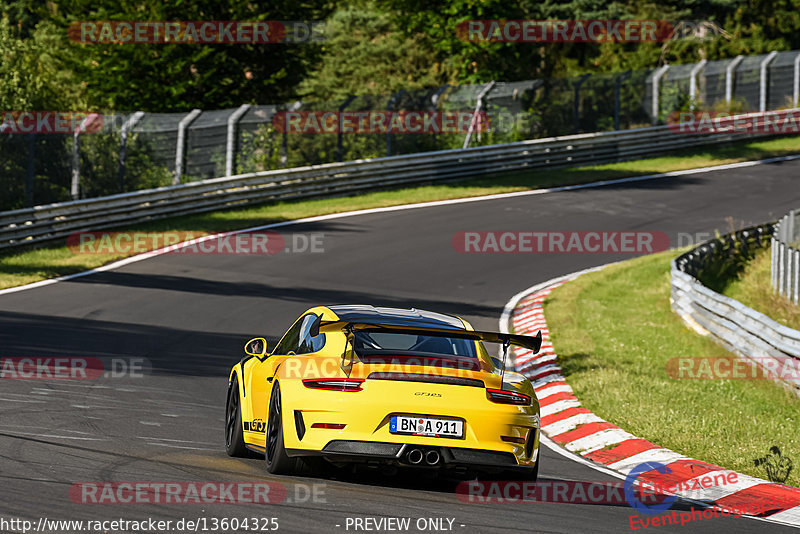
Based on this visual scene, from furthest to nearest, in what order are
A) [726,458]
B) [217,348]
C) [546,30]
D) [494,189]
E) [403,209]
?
[546,30] < [494,189] < [403,209] < [217,348] < [726,458]

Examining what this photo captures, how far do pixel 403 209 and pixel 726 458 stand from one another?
19.4 meters

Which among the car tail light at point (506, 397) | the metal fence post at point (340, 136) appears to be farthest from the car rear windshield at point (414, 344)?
the metal fence post at point (340, 136)

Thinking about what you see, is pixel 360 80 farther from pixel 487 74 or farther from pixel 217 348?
pixel 217 348

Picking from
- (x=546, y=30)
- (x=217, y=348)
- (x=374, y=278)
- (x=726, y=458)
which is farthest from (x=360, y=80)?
(x=726, y=458)

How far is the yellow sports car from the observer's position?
782cm

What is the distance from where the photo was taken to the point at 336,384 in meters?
7.98

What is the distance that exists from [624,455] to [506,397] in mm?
2799

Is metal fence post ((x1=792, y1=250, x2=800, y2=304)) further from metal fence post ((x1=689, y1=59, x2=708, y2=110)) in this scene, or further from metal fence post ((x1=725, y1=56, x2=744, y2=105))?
metal fence post ((x1=725, y1=56, x2=744, y2=105))

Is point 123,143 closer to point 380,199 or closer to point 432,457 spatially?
point 380,199

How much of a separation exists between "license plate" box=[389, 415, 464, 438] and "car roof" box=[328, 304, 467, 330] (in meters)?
0.94

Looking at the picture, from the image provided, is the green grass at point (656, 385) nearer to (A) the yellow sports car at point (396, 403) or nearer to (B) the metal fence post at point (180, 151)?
(A) the yellow sports car at point (396, 403)

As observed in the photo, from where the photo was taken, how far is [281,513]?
7109mm

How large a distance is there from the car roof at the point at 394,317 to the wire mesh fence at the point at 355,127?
16.1 meters

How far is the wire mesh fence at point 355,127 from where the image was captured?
25203 millimetres
